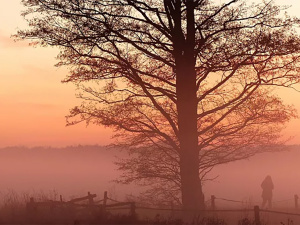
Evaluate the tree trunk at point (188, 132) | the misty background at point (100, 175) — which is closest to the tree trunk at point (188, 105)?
the tree trunk at point (188, 132)

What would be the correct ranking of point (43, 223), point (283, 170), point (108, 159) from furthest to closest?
point (108, 159)
point (283, 170)
point (43, 223)

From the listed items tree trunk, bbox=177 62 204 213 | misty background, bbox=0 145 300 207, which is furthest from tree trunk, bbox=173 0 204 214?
misty background, bbox=0 145 300 207

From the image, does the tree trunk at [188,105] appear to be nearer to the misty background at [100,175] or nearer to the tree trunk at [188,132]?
the tree trunk at [188,132]

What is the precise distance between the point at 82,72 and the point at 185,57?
12.4 feet

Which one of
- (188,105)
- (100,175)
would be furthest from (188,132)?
(100,175)

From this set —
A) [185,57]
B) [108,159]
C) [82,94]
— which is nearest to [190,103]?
[185,57]

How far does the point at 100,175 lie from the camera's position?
298 ft

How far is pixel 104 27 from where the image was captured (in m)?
18.5

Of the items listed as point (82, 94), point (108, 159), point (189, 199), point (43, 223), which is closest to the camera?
point (43, 223)

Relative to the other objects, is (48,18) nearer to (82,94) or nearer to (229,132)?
(82,94)

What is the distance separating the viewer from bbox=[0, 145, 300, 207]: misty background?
182ft

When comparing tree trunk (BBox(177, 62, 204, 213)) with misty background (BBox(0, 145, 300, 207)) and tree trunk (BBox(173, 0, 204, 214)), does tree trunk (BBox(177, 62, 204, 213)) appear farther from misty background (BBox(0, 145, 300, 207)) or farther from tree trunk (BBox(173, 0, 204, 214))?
misty background (BBox(0, 145, 300, 207))

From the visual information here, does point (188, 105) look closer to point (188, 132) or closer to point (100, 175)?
point (188, 132)

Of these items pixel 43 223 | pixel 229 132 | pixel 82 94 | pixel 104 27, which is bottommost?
pixel 43 223
